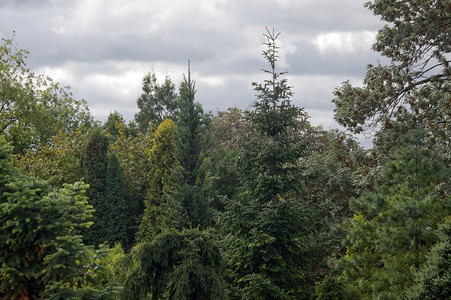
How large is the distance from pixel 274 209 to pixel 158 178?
12.7 meters

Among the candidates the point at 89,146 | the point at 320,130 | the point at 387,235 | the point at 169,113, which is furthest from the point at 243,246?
the point at 169,113

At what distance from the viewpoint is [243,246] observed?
613 inches

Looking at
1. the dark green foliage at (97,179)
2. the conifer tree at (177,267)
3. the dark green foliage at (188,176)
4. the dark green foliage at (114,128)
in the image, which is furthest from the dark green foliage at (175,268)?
the dark green foliage at (114,128)

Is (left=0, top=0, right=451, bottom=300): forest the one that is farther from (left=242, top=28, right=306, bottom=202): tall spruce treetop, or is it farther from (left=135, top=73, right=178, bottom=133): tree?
(left=135, top=73, right=178, bottom=133): tree

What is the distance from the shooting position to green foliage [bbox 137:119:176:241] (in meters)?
25.7

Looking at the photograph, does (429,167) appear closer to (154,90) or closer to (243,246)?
(243,246)

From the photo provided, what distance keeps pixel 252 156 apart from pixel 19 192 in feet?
30.5

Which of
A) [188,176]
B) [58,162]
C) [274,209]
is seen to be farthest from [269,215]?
[58,162]

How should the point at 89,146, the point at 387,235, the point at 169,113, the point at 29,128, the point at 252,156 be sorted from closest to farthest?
the point at 387,235 < the point at 252,156 < the point at 89,146 < the point at 29,128 < the point at 169,113

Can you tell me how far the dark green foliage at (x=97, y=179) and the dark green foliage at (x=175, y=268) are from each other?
1415 centimetres

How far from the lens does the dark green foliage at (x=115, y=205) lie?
26203 millimetres

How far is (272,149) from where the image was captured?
52.9 ft

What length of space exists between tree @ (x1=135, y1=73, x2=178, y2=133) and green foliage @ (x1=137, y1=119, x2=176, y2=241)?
22944mm

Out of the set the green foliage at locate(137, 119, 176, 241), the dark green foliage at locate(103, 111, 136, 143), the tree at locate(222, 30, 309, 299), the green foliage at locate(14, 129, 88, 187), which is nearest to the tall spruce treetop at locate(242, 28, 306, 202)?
the tree at locate(222, 30, 309, 299)
